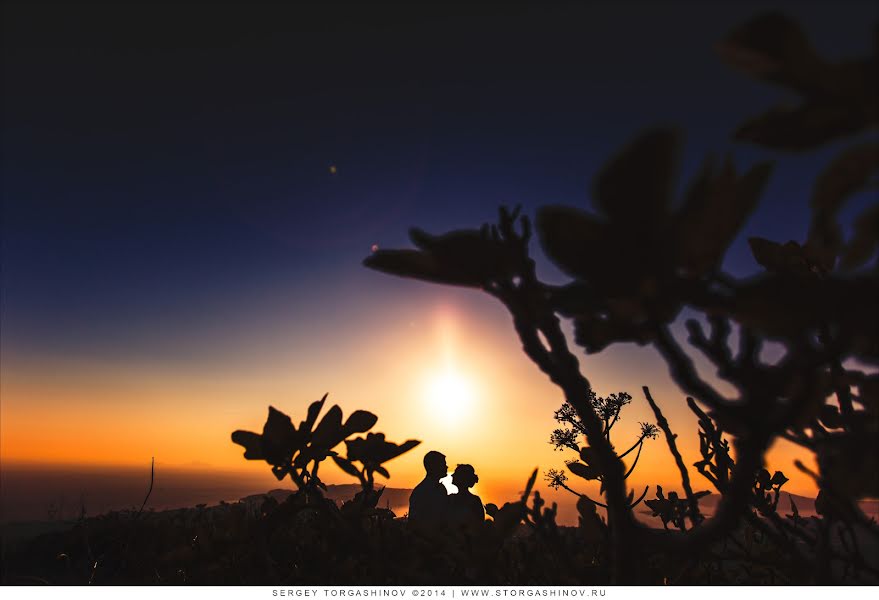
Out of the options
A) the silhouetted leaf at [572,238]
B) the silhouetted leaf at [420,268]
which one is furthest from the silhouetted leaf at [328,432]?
the silhouetted leaf at [572,238]

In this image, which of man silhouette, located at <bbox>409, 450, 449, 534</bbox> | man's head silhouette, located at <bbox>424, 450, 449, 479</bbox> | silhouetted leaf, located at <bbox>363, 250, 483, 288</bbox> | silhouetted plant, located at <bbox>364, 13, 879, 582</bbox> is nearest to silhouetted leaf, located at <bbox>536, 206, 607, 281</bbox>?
silhouetted plant, located at <bbox>364, 13, 879, 582</bbox>

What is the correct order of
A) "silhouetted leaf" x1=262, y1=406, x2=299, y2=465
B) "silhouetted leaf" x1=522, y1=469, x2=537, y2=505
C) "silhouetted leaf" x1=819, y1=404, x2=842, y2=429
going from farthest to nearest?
"silhouetted leaf" x1=819, y1=404, x2=842, y2=429, "silhouetted leaf" x1=262, y1=406, x2=299, y2=465, "silhouetted leaf" x1=522, y1=469, x2=537, y2=505

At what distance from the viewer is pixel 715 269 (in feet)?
2.24

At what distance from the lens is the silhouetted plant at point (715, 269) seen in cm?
56

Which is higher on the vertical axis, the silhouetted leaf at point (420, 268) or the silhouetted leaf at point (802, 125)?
the silhouetted leaf at point (802, 125)

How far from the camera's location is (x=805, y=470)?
2.98 ft

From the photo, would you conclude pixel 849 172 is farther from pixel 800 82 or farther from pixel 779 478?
pixel 779 478

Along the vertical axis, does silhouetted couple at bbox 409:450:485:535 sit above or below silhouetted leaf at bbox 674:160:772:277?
below

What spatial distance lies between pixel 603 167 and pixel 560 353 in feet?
1.23

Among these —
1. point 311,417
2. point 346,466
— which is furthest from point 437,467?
point 311,417

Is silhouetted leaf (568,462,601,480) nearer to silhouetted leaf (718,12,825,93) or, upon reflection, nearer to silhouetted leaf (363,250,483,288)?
silhouetted leaf (363,250,483,288)

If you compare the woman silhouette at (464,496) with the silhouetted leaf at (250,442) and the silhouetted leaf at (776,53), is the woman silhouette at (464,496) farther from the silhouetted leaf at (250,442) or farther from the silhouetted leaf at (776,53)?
the silhouetted leaf at (776,53)

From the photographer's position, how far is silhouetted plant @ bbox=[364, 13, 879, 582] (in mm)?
562

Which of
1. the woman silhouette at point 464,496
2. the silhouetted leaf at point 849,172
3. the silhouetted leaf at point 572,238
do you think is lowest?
the woman silhouette at point 464,496
